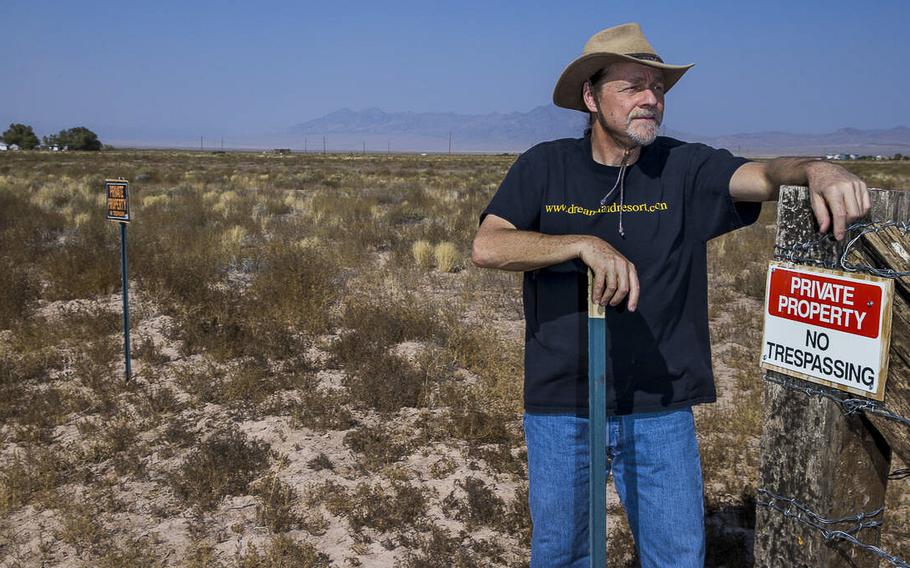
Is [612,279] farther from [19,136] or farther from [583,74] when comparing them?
[19,136]

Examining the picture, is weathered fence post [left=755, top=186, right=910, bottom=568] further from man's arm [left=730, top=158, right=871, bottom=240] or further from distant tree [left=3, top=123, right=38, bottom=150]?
distant tree [left=3, top=123, right=38, bottom=150]

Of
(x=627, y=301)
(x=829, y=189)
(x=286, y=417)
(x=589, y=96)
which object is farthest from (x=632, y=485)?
(x=286, y=417)

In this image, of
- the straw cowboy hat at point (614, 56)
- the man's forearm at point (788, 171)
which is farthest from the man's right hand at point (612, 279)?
the straw cowboy hat at point (614, 56)

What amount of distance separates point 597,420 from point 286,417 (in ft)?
14.6

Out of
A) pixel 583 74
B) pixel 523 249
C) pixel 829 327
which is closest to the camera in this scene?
pixel 829 327

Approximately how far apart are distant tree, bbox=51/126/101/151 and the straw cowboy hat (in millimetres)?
103235

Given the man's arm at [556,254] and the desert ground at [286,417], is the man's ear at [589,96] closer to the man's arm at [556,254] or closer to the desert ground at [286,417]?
the man's arm at [556,254]

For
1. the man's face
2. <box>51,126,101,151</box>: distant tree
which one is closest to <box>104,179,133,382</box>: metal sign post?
the man's face

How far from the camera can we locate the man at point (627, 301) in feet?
7.11

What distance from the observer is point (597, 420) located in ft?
4.96

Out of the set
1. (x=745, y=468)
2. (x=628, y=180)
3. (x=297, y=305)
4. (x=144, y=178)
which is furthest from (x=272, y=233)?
(x=144, y=178)

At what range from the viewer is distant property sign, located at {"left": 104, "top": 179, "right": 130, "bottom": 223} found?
6.17 meters

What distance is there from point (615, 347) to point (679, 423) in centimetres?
31

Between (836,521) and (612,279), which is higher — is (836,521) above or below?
below
